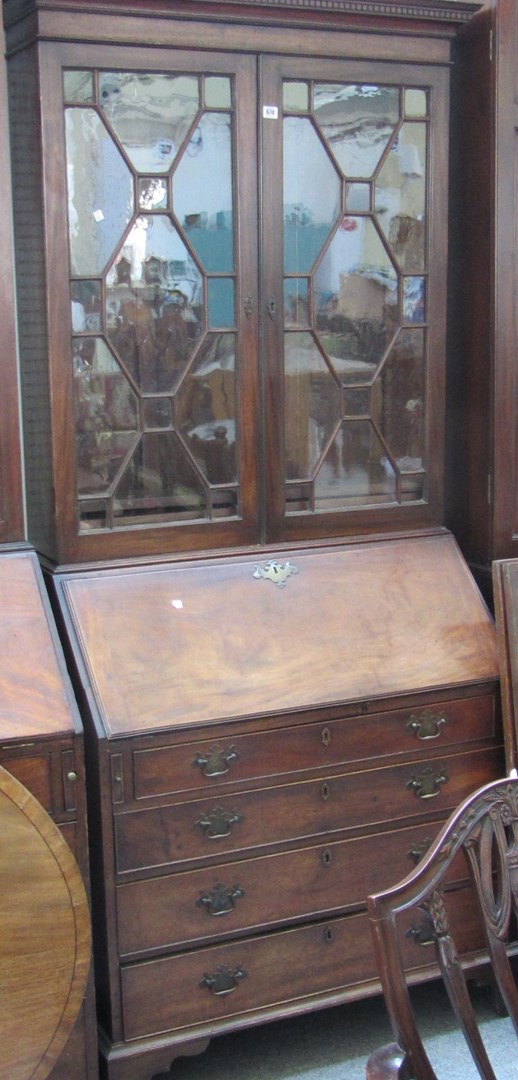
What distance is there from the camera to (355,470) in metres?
2.70

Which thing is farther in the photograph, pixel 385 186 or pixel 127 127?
pixel 385 186

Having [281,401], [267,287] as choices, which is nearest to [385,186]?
[267,287]

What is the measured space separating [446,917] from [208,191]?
164 centimetres

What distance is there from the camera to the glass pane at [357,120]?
2535mm

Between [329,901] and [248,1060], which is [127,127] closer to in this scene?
[329,901]

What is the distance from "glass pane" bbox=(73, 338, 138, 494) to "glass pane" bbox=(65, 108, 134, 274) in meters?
0.18

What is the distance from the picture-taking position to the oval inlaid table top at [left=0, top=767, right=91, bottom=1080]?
1801mm

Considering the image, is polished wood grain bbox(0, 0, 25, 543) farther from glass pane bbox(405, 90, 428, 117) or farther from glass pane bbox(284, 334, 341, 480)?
glass pane bbox(405, 90, 428, 117)

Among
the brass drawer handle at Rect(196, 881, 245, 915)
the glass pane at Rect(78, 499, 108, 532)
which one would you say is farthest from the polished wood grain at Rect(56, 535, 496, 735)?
the brass drawer handle at Rect(196, 881, 245, 915)

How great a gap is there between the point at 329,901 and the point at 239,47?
5.93 feet

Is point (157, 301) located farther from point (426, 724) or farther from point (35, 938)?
point (35, 938)

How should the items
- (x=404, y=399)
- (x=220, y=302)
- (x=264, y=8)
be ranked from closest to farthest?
(x=264, y=8) → (x=220, y=302) → (x=404, y=399)

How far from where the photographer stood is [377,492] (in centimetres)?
273

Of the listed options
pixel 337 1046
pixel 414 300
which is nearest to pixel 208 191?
pixel 414 300
